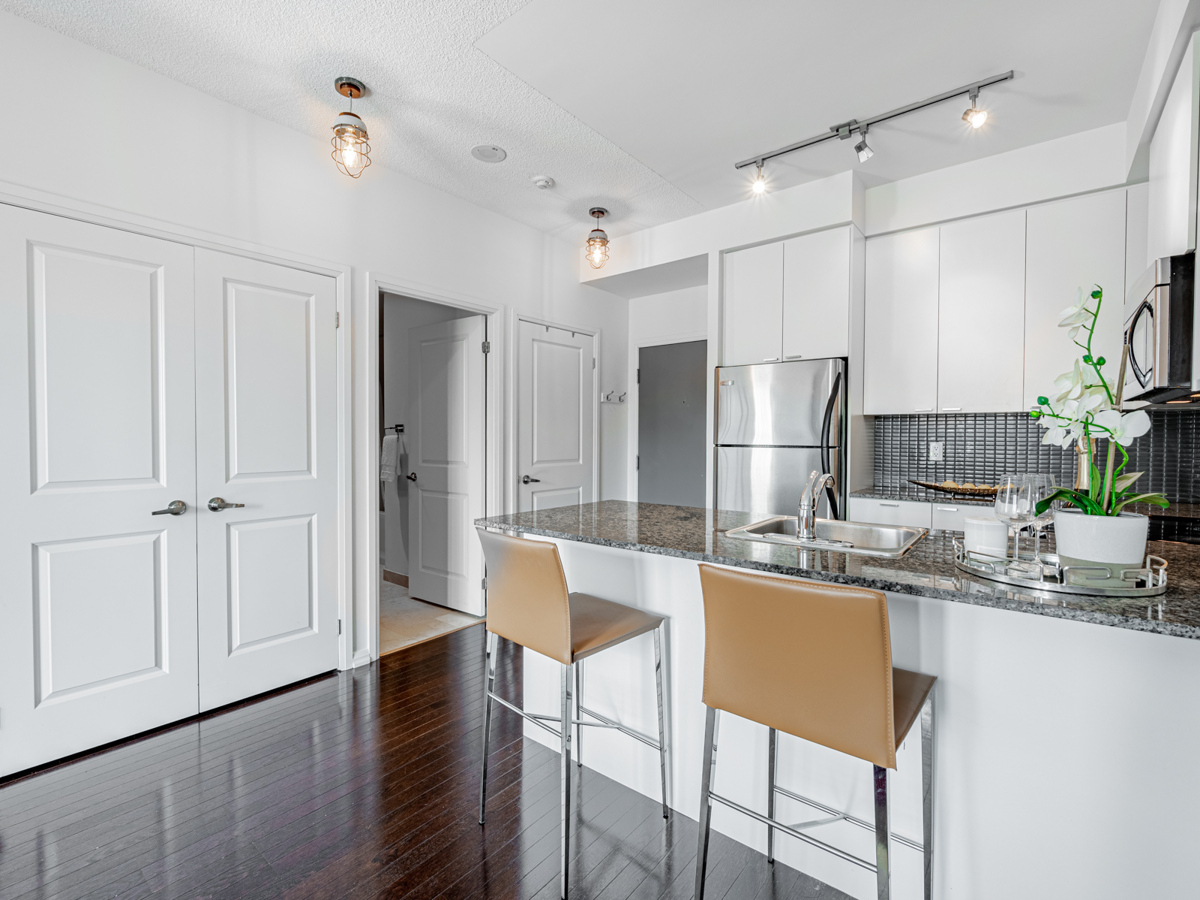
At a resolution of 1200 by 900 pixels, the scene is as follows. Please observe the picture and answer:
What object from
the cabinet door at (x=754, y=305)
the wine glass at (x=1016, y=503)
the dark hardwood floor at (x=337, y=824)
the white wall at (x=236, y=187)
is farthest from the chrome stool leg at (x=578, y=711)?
the cabinet door at (x=754, y=305)

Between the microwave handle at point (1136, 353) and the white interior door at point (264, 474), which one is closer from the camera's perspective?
the microwave handle at point (1136, 353)

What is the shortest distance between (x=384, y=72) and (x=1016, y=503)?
8.68ft

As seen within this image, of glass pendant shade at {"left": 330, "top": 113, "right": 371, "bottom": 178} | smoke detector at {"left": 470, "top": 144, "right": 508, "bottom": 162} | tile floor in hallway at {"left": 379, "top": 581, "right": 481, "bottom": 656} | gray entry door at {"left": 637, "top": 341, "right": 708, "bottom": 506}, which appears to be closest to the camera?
glass pendant shade at {"left": 330, "top": 113, "right": 371, "bottom": 178}

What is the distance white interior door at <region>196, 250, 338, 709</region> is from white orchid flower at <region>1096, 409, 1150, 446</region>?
9.76ft

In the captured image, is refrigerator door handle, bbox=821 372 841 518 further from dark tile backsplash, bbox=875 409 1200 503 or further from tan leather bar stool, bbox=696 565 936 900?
tan leather bar stool, bbox=696 565 936 900

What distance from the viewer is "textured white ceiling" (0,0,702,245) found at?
1.99 meters

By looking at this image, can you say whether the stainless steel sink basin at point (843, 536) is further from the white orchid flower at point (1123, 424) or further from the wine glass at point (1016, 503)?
the white orchid flower at point (1123, 424)

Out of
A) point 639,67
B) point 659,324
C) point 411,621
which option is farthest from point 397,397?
point 639,67

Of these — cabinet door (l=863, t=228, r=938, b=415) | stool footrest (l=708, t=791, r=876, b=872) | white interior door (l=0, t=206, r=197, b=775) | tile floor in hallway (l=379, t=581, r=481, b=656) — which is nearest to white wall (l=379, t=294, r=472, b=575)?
tile floor in hallway (l=379, t=581, r=481, b=656)

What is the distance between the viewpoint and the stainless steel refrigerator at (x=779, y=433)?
3.27 meters

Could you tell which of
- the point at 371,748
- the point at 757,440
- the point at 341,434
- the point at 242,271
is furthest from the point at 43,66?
the point at 757,440

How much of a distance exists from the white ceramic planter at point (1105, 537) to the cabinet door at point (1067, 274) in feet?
7.14

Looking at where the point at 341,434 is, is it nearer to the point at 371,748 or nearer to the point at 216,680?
the point at 216,680

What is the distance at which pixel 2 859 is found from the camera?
64.3 inches
